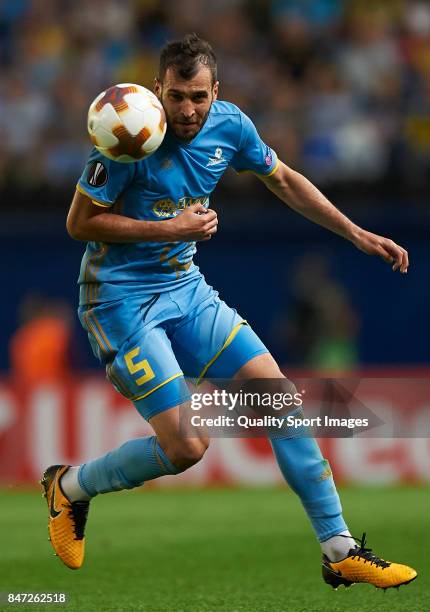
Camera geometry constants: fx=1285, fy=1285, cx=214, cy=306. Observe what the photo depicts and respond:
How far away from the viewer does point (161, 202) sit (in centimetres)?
583

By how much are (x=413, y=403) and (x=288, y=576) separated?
527cm

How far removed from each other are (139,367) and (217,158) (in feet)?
3.44

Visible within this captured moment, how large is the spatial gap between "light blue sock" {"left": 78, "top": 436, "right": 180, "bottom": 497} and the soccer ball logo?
1366mm

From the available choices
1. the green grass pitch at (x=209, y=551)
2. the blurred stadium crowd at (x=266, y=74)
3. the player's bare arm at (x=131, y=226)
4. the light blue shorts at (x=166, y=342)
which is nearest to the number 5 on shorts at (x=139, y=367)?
the light blue shorts at (x=166, y=342)

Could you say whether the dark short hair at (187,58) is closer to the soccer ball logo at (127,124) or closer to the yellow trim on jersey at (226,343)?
the soccer ball logo at (127,124)

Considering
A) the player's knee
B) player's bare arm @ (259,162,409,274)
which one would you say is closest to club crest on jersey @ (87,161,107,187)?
player's bare arm @ (259,162,409,274)

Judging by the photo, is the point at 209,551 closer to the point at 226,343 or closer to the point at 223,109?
the point at 226,343

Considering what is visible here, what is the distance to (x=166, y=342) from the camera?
5938 millimetres

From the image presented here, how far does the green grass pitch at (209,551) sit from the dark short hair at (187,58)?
2.41 m

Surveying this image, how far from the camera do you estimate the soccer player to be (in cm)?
566

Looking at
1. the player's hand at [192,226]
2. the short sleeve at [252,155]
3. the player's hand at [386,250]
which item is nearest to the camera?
the player's hand at [192,226]

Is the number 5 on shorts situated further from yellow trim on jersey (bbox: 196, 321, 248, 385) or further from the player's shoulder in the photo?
the player's shoulder

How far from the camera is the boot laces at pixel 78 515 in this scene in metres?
6.27

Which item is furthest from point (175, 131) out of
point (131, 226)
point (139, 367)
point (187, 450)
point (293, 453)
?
point (293, 453)
